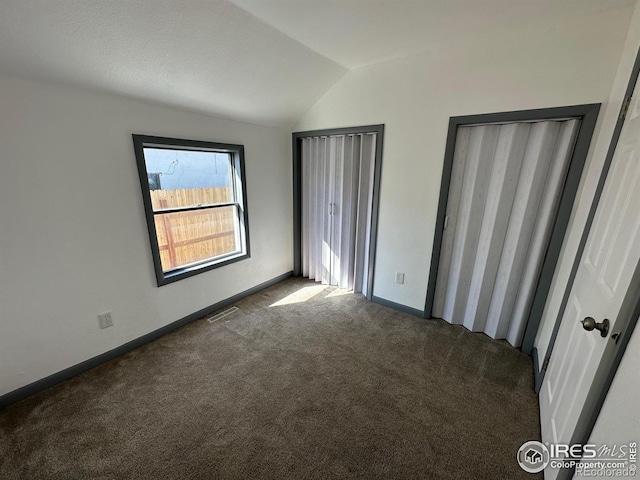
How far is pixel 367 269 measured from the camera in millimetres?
2877

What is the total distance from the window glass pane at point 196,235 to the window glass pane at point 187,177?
108 millimetres

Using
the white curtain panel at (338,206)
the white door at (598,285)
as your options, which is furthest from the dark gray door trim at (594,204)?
the white curtain panel at (338,206)

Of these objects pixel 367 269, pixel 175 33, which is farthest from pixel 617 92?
pixel 175 33

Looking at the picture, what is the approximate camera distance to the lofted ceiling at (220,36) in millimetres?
1282

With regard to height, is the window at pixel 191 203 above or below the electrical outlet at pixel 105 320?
above

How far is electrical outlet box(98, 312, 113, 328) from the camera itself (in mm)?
1931

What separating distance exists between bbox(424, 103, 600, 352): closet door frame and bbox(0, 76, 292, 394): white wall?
2116mm

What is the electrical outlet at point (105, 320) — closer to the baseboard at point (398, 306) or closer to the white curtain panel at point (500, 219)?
the baseboard at point (398, 306)

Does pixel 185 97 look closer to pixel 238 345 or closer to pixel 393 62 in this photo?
pixel 393 62

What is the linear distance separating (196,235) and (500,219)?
8.78 feet

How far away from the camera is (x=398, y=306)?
2.71 metres

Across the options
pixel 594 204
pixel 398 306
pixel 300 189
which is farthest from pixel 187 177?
pixel 594 204

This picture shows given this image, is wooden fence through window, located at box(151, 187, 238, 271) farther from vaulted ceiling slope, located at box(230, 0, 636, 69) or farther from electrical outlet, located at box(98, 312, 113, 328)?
vaulted ceiling slope, located at box(230, 0, 636, 69)

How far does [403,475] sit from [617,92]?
232 centimetres
